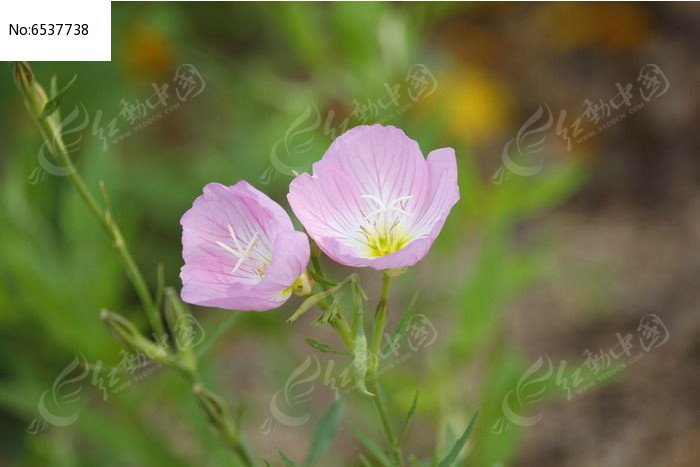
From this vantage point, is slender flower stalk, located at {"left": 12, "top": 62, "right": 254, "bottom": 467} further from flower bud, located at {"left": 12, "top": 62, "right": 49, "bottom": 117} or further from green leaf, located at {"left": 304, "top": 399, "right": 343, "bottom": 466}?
green leaf, located at {"left": 304, "top": 399, "right": 343, "bottom": 466}

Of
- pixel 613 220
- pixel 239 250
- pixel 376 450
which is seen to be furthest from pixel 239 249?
pixel 613 220

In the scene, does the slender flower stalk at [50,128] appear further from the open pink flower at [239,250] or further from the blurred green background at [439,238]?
the blurred green background at [439,238]

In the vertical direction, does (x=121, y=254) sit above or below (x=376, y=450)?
above

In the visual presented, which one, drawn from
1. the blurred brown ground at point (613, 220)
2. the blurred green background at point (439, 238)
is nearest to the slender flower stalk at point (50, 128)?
the blurred green background at point (439, 238)

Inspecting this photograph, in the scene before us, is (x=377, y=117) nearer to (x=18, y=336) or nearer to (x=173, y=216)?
(x=173, y=216)

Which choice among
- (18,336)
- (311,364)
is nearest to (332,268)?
(311,364)

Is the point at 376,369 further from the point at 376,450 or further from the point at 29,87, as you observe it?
the point at 29,87
